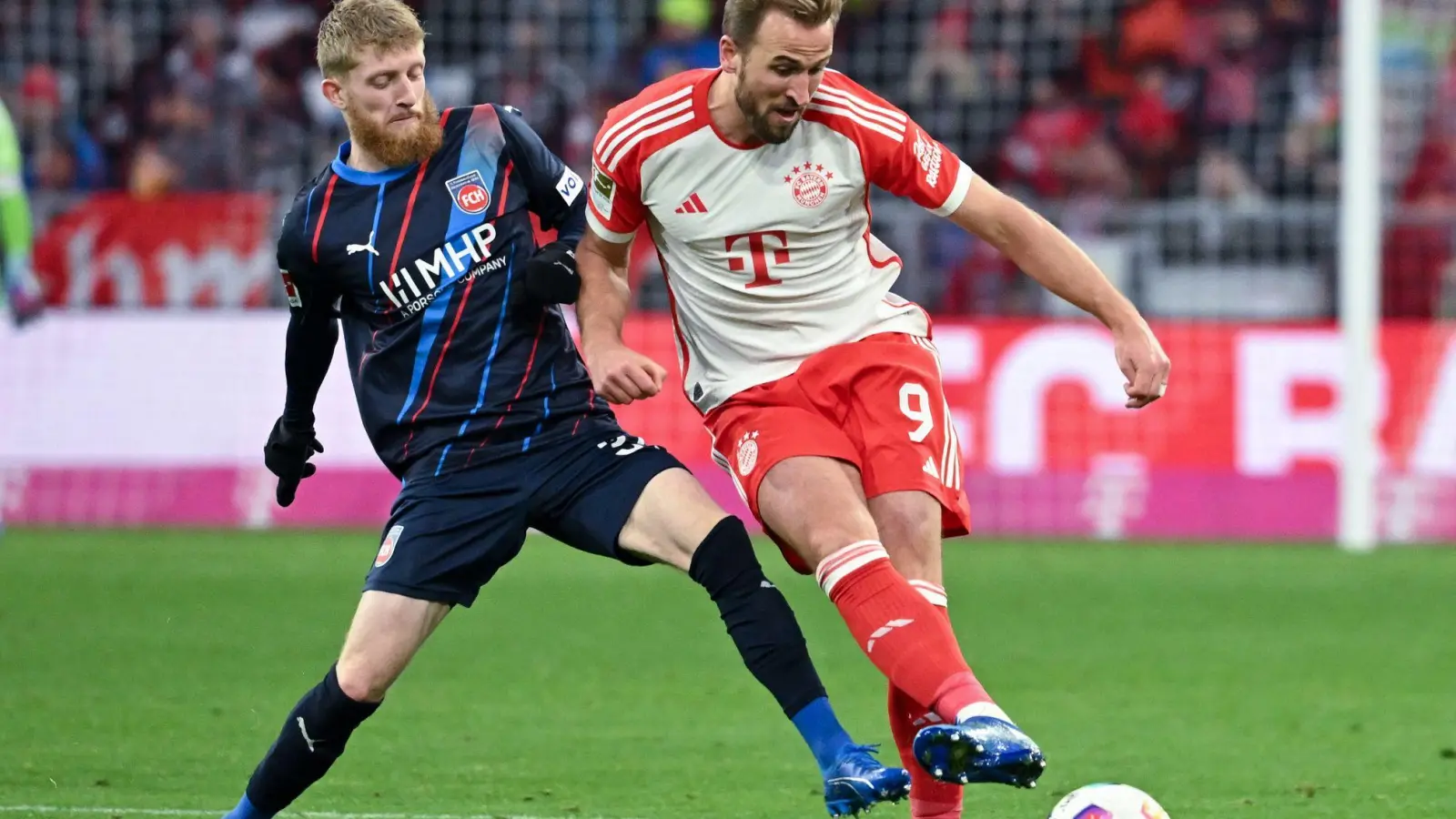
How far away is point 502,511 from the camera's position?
5.24 m

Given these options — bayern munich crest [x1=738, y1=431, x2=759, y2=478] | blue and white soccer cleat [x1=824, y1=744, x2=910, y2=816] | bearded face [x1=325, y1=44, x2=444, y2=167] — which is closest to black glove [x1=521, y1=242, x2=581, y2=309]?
bearded face [x1=325, y1=44, x2=444, y2=167]

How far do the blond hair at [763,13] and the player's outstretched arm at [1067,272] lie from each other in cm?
55

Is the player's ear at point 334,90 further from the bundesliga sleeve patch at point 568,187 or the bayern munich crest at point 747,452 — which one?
the bayern munich crest at point 747,452

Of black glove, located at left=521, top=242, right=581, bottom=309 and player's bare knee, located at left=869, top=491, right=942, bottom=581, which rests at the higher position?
black glove, located at left=521, top=242, right=581, bottom=309

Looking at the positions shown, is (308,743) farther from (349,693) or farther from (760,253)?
(760,253)

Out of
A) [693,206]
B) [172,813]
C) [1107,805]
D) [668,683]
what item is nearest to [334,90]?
[693,206]

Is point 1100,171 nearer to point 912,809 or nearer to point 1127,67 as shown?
point 1127,67

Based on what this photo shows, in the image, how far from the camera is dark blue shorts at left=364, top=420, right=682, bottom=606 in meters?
5.14

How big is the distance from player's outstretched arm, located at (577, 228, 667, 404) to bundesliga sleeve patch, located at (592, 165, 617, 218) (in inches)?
3.7

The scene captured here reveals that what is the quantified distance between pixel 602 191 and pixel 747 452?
722mm

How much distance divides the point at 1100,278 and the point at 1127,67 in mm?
11459

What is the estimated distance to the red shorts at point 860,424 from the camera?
4980 millimetres

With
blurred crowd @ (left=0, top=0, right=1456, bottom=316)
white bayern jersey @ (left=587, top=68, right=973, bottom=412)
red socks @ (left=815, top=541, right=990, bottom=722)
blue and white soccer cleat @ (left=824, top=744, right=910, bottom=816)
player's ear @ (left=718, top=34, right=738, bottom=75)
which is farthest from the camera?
blurred crowd @ (left=0, top=0, right=1456, bottom=316)

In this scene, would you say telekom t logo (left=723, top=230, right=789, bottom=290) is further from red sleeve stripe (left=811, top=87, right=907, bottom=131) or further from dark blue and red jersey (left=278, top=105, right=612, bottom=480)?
dark blue and red jersey (left=278, top=105, right=612, bottom=480)
